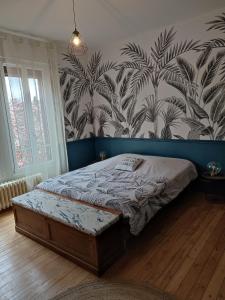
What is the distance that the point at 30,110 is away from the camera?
3.26 metres

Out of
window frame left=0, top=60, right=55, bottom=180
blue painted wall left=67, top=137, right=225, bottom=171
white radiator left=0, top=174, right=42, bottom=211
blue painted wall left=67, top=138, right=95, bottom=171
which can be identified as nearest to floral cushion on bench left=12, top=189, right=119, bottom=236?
white radiator left=0, top=174, right=42, bottom=211

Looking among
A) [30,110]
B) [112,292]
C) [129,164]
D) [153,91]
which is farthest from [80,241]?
[153,91]

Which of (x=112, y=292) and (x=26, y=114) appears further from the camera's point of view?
(x=26, y=114)

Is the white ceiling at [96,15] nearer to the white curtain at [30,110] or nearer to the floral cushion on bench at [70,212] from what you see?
the white curtain at [30,110]

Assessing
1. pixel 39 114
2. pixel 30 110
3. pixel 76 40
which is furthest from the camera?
pixel 39 114

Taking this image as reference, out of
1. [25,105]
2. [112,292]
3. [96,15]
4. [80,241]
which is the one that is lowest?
[112,292]

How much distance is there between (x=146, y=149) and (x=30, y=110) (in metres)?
2.01

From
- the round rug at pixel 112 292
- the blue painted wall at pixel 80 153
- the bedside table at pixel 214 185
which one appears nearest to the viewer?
the round rug at pixel 112 292

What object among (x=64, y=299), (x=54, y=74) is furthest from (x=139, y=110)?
(x=64, y=299)

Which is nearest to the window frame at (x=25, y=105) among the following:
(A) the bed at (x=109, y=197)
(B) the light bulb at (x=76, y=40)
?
(A) the bed at (x=109, y=197)

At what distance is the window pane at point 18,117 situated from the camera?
3.07 metres

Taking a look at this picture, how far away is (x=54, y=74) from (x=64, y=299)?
309cm

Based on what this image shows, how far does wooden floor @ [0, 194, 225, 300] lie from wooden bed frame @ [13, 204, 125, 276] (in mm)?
69

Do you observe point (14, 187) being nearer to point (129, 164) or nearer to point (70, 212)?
point (70, 212)
